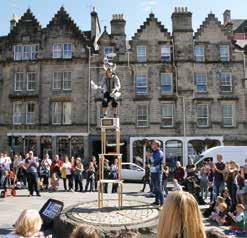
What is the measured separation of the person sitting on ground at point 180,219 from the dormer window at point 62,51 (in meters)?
33.4

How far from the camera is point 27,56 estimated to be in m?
35.9

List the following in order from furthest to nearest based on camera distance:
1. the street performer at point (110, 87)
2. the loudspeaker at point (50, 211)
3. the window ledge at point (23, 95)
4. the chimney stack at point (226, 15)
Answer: the chimney stack at point (226, 15)
the window ledge at point (23, 95)
the street performer at point (110, 87)
the loudspeaker at point (50, 211)

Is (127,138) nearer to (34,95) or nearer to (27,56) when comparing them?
(34,95)

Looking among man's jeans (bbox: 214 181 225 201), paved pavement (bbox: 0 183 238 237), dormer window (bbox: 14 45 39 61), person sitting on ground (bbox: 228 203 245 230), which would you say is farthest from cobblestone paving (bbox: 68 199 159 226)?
dormer window (bbox: 14 45 39 61)

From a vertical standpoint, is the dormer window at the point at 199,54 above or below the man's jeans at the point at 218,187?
above

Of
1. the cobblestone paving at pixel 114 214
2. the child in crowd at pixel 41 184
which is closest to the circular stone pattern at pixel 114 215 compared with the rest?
the cobblestone paving at pixel 114 214

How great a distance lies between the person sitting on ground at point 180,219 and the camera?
3193mm

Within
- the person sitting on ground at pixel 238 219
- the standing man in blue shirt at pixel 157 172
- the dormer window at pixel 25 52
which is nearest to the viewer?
the person sitting on ground at pixel 238 219

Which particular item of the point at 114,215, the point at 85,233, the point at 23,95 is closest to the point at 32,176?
the point at 114,215

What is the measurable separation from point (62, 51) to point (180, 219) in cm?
3397

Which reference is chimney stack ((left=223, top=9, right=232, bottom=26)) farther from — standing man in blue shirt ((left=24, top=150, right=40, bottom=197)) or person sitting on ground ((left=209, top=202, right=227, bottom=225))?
person sitting on ground ((left=209, top=202, right=227, bottom=225))

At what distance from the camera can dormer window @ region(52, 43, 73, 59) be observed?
35.7m

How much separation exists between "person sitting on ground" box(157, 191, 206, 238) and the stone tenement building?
30.4 m

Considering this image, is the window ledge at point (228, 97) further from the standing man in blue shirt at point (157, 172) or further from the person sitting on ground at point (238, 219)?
the person sitting on ground at point (238, 219)
